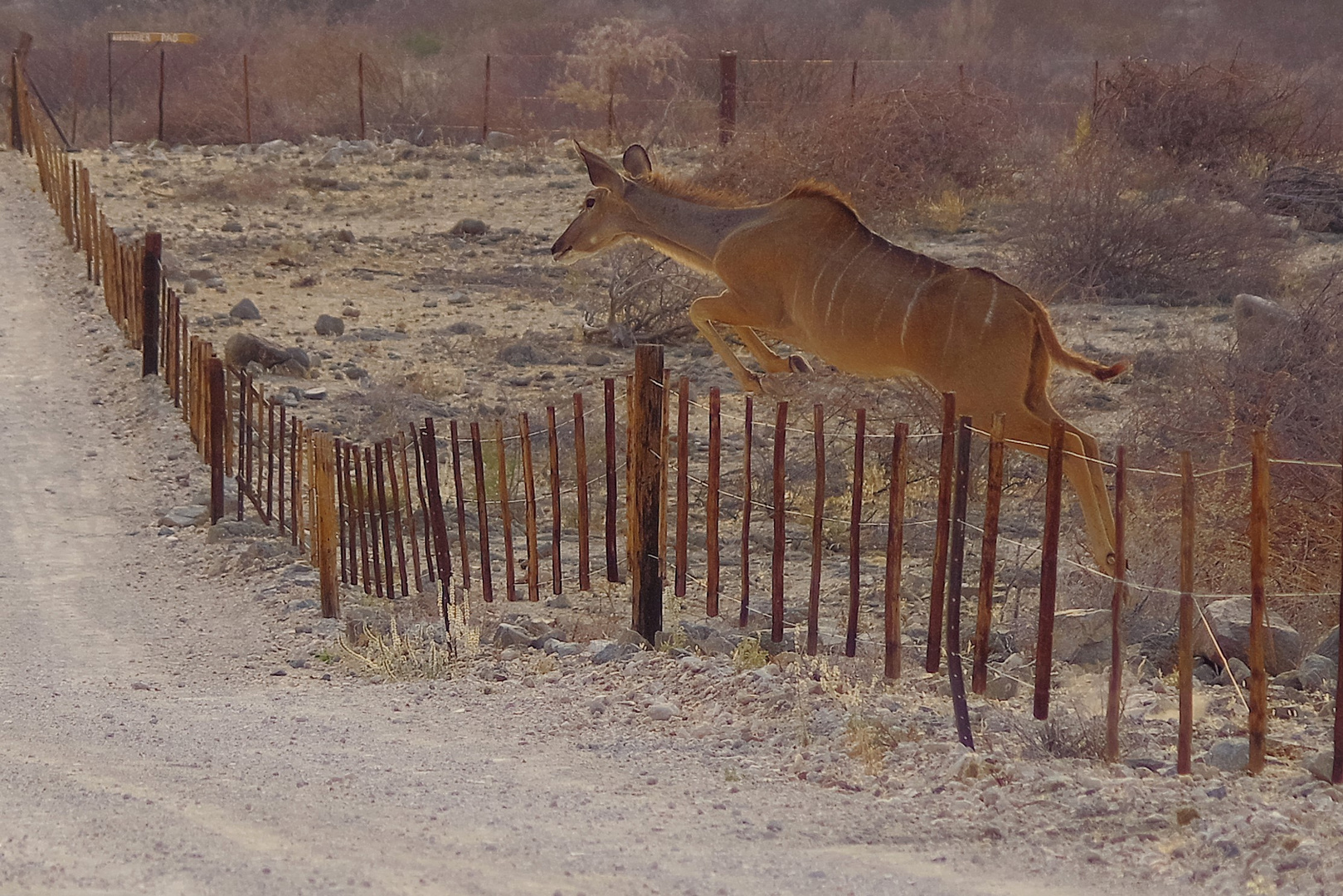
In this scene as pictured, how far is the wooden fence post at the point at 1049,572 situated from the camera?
6.20 m

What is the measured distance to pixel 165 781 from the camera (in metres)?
6.15

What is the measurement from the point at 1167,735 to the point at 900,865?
1599 mm

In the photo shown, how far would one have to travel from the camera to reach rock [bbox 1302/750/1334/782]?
5680mm

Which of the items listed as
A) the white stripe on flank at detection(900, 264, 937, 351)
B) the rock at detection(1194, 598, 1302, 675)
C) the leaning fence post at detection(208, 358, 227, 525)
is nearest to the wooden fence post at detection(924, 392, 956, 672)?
the rock at detection(1194, 598, 1302, 675)

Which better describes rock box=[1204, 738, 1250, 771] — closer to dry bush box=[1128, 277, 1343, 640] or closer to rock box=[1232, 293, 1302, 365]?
dry bush box=[1128, 277, 1343, 640]

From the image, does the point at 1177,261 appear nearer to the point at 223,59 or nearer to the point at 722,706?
the point at 722,706

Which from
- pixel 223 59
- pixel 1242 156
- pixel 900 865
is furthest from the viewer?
pixel 223 59

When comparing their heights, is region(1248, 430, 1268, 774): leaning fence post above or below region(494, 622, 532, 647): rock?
above

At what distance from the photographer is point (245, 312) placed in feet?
60.7

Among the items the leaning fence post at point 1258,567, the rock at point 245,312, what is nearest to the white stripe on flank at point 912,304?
the leaning fence post at point 1258,567

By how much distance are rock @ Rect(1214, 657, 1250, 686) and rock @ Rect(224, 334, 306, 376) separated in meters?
10.5

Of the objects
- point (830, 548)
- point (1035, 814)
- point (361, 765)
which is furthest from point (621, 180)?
point (1035, 814)

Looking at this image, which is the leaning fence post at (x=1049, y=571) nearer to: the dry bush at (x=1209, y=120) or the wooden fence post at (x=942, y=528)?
the wooden fence post at (x=942, y=528)

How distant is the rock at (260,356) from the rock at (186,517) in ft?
12.5
